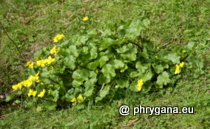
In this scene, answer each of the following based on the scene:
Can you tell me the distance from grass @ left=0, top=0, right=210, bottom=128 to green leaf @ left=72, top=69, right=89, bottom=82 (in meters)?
0.37

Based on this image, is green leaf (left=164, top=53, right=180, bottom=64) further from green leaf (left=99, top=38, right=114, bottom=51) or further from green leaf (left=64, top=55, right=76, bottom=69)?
green leaf (left=64, top=55, right=76, bottom=69)

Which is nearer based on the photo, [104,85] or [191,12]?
[104,85]

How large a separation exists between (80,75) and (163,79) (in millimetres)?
932

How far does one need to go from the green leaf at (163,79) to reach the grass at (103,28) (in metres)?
0.12

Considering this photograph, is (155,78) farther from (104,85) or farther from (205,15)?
(205,15)

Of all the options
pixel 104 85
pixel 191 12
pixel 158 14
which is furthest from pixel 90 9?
pixel 104 85

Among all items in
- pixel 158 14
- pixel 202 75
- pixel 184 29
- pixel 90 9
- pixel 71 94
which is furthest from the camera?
pixel 90 9

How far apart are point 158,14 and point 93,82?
5.91ft

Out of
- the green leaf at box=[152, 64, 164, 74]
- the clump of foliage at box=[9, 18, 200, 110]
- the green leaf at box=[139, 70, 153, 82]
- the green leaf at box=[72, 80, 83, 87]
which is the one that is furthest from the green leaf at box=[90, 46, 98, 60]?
the green leaf at box=[152, 64, 164, 74]

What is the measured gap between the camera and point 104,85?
3.52 metres

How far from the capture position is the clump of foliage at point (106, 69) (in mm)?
3311

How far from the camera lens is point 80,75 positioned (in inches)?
134

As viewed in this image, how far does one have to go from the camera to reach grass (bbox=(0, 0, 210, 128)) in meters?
3.13

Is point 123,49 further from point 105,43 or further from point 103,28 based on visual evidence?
point 103,28
